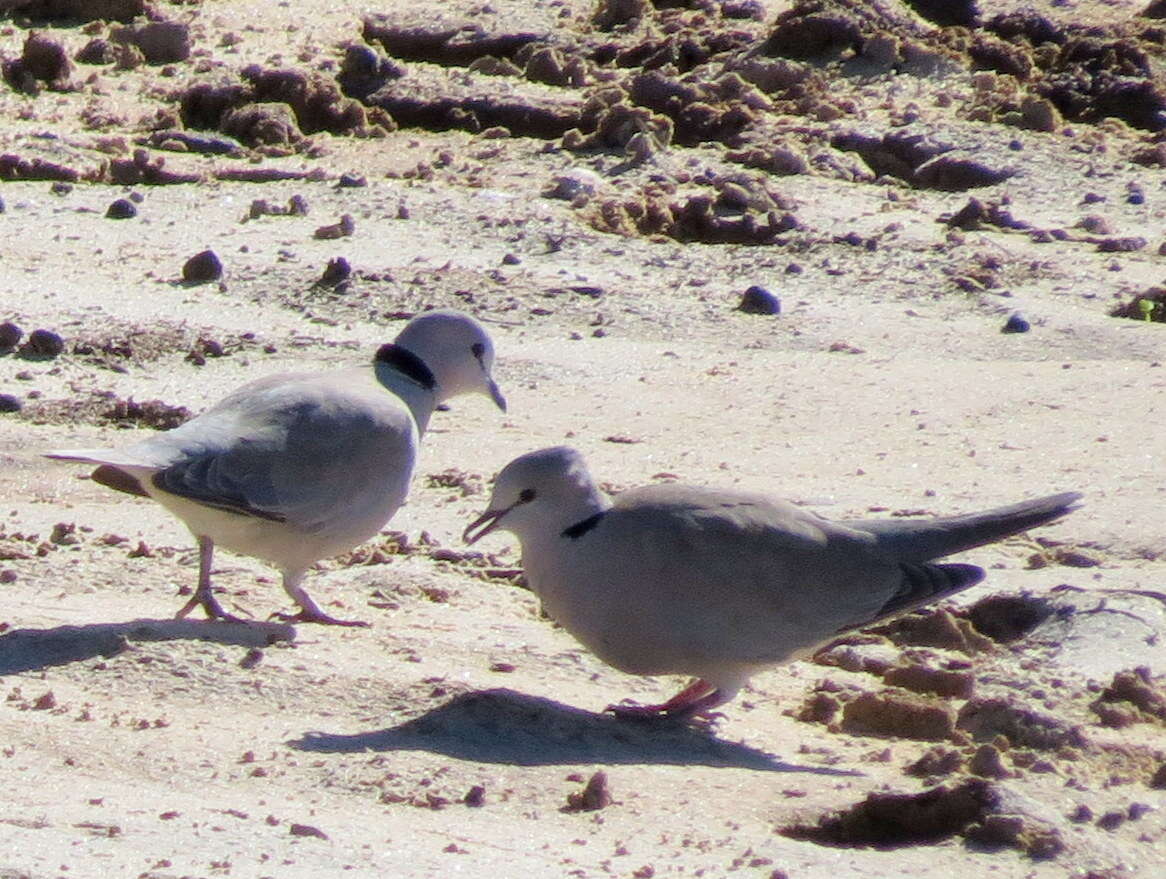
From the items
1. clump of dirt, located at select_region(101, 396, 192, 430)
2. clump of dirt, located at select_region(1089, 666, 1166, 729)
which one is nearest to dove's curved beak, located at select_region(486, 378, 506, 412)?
clump of dirt, located at select_region(101, 396, 192, 430)

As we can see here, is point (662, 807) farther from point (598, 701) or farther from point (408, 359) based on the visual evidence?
point (408, 359)

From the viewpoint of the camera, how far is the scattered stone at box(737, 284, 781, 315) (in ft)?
25.6

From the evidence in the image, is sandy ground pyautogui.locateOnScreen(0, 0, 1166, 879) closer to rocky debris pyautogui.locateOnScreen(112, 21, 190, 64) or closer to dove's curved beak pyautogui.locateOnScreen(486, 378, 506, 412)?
rocky debris pyautogui.locateOnScreen(112, 21, 190, 64)

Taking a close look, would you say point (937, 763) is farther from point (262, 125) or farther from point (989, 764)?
point (262, 125)

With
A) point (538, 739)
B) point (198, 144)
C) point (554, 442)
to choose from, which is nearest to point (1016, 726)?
point (538, 739)

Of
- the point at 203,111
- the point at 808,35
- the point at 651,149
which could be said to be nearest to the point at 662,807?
the point at 651,149

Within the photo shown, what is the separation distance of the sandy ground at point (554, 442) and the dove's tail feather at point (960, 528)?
0.29 metres

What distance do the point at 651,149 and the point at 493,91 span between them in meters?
1.13

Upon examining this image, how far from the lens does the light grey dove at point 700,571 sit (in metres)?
4.86

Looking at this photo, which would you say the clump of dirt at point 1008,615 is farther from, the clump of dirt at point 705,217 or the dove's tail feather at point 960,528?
the clump of dirt at point 705,217

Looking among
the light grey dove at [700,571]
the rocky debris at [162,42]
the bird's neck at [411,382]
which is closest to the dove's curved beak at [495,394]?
the bird's neck at [411,382]

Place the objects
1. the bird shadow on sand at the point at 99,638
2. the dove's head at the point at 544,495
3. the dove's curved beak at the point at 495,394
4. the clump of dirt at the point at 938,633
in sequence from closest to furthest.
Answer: the bird shadow on sand at the point at 99,638, the dove's head at the point at 544,495, the clump of dirt at the point at 938,633, the dove's curved beak at the point at 495,394

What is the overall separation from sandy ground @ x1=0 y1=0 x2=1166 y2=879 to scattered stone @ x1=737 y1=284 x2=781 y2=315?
42 mm

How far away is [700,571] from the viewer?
4895 mm
